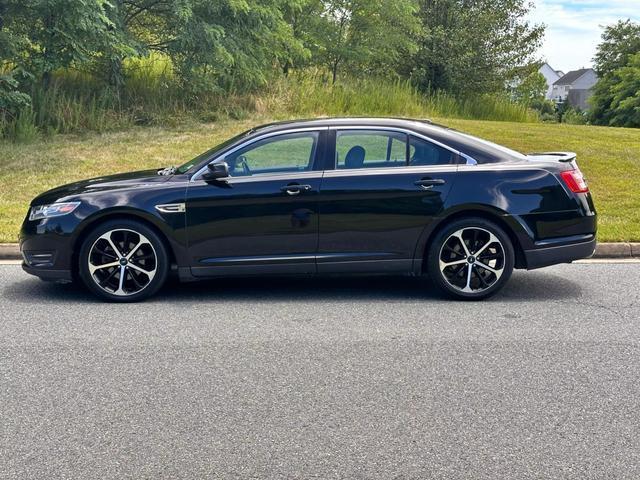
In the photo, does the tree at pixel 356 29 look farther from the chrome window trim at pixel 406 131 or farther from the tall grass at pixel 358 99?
the chrome window trim at pixel 406 131

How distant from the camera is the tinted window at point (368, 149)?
6305 mm

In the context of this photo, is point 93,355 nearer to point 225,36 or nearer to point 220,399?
point 220,399

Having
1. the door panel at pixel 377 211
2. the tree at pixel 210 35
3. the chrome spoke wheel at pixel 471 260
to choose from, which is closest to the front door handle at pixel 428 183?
the door panel at pixel 377 211

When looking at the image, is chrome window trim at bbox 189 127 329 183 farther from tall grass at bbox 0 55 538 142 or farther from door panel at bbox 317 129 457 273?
tall grass at bbox 0 55 538 142

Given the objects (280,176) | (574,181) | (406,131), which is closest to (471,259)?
(574,181)

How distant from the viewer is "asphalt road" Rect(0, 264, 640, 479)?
339cm

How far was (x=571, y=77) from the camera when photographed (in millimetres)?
103250

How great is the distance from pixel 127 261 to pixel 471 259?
3.05 metres

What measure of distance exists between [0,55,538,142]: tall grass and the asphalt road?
10575mm

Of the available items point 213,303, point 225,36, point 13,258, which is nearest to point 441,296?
point 213,303

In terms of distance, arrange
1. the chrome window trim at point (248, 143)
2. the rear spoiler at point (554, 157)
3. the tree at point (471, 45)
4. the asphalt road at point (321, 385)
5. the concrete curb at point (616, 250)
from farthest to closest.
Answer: the tree at point (471, 45), the concrete curb at point (616, 250), the rear spoiler at point (554, 157), the chrome window trim at point (248, 143), the asphalt road at point (321, 385)

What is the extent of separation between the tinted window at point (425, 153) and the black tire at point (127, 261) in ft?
7.86

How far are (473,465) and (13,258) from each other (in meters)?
6.35

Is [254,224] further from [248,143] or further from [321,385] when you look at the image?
[321,385]
